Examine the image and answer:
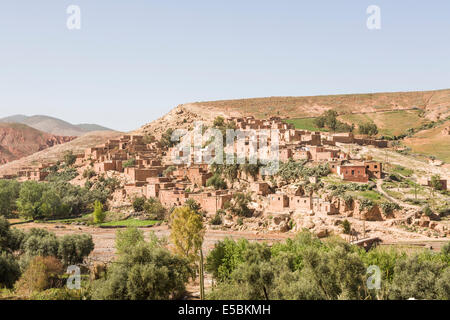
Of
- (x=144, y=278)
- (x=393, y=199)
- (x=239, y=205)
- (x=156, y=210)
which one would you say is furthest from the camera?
(x=156, y=210)

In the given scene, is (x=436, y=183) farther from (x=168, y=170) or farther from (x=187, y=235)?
(x=168, y=170)

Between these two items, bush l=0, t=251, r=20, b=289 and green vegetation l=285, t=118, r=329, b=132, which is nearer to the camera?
bush l=0, t=251, r=20, b=289

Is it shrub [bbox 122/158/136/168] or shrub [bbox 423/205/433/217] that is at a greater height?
shrub [bbox 122/158/136/168]

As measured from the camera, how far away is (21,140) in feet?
384

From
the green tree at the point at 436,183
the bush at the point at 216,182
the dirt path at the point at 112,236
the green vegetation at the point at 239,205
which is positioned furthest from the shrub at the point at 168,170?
the green tree at the point at 436,183

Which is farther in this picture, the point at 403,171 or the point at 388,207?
the point at 403,171

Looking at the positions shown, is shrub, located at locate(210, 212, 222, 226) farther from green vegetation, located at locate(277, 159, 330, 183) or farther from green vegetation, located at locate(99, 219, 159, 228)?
green vegetation, located at locate(277, 159, 330, 183)

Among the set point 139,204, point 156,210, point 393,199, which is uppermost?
point 393,199

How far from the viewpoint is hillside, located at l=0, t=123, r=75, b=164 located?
359 ft

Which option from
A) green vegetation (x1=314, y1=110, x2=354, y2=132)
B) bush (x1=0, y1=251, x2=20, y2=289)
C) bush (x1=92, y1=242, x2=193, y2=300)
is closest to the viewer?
bush (x1=92, y1=242, x2=193, y2=300)

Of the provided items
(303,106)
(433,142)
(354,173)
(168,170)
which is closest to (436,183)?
(354,173)

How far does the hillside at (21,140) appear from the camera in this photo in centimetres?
10931

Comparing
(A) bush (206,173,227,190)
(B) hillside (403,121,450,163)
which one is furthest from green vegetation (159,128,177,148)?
(B) hillside (403,121,450,163)
